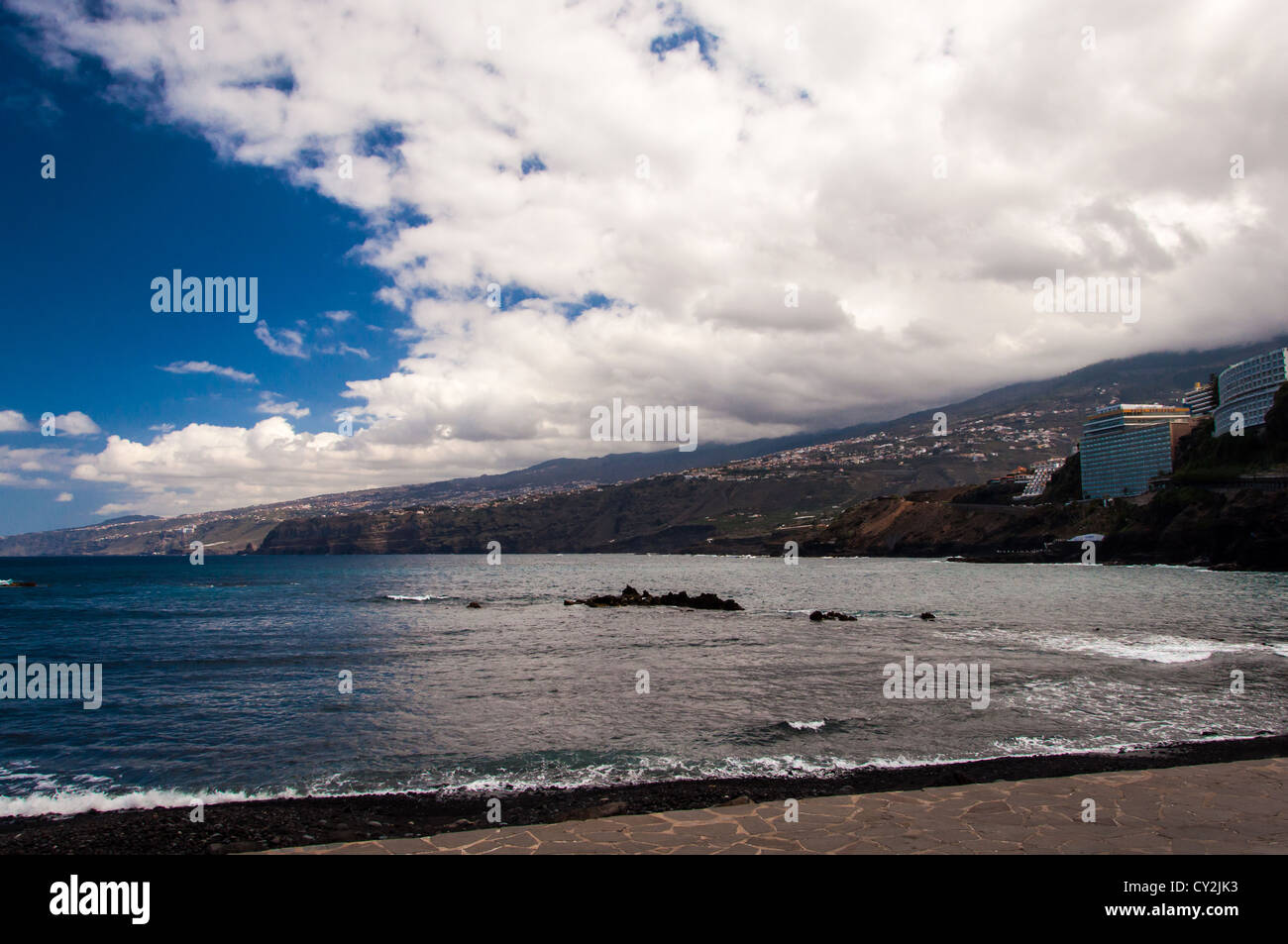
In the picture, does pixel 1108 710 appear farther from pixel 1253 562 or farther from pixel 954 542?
pixel 954 542

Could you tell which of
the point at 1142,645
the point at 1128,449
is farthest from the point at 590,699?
the point at 1128,449

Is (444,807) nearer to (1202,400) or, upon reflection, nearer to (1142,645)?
(1142,645)

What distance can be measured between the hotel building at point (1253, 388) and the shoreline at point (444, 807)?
14264 cm

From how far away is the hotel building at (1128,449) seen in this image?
472 ft

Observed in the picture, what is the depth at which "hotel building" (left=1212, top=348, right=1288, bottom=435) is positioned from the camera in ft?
407

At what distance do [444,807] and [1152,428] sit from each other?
576 feet

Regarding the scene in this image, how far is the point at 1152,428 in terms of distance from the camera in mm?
146750

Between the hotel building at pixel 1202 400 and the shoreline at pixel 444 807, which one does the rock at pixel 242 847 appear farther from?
the hotel building at pixel 1202 400

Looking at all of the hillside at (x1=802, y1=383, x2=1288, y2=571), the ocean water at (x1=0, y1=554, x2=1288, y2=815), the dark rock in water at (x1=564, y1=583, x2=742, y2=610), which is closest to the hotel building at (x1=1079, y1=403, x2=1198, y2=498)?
the hillside at (x1=802, y1=383, x2=1288, y2=571)

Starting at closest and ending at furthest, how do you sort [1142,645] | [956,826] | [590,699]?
Answer: [956,826] < [590,699] < [1142,645]

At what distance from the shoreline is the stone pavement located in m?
1.12

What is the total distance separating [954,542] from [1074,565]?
158 ft

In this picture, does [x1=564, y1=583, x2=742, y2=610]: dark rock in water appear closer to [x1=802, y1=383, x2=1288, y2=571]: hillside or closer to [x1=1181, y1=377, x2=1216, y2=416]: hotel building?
[x1=802, y1=383, x2=1288, y2=571]: hillside

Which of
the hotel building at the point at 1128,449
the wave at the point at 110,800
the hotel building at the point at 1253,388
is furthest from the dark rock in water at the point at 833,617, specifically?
the hotel building at the point at 1128,449
